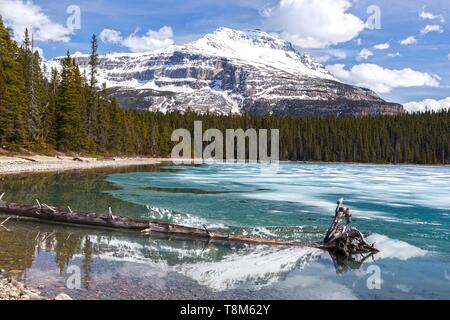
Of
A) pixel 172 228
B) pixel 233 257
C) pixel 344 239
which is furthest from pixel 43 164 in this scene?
pixel 344 239

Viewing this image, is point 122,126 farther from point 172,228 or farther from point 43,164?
point 172,228

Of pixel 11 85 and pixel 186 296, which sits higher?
pixel 11 85

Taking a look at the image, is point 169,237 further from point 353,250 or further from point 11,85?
point 11,85

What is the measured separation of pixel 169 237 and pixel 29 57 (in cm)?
6110

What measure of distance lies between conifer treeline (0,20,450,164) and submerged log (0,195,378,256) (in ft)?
123

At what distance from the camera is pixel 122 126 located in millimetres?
105000

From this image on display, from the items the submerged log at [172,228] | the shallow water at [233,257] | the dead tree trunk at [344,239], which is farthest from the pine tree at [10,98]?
the dead tree trunk at [344,239]

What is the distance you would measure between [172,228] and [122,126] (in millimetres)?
89136

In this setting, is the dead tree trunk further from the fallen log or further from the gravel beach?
the gravel beach

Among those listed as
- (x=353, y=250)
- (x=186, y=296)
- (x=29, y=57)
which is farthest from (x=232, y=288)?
(x=29, y=57)

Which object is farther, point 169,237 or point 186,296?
point 169,237
